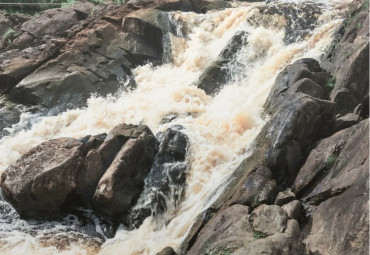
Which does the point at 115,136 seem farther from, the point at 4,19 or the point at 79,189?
the point at 4,19

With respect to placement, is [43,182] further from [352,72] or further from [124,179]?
[352,72]

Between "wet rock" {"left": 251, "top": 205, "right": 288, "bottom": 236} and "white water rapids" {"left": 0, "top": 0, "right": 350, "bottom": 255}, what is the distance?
206 centimetres

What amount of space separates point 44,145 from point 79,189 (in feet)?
5.82

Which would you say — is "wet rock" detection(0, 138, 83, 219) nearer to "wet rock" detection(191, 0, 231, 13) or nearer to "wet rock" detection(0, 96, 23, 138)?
"wet rock" detection(0, 96, 23, 138)

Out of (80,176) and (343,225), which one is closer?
(343,225)

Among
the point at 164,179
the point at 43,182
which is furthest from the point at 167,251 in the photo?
the point at 43,182

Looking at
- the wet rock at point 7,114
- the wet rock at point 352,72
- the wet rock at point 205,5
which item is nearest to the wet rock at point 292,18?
the wet rock at point 352,72

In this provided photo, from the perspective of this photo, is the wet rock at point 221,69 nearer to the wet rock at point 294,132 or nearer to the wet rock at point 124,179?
the wet rock at point 124,179

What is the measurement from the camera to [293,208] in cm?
636

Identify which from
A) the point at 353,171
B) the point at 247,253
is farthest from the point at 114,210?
the point at 353,171

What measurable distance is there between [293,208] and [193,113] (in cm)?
627

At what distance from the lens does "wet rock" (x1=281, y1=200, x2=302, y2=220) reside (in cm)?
629

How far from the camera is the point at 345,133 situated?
24.0ft

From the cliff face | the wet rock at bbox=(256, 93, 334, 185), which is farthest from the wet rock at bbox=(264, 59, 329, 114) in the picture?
the wet rock at bbox=(256, 93, 334, 185)
